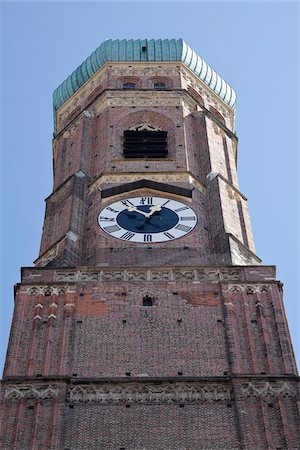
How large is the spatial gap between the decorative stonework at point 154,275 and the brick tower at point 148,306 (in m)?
0.04

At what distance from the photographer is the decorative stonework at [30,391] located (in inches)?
1002

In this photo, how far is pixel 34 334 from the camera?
27531 mm

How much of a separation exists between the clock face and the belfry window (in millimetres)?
3425

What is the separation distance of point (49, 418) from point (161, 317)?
4680mm

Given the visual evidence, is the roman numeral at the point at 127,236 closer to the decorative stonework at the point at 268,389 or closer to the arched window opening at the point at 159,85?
the decorative stonework at the point at 268,389

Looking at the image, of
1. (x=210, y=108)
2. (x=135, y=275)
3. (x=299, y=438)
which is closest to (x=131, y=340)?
(x=135, y=275)

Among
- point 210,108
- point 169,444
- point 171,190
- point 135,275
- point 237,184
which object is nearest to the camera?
point 169,444

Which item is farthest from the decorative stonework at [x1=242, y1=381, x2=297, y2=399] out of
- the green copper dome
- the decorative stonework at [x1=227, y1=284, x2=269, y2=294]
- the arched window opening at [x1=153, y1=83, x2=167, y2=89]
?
the green copper dome

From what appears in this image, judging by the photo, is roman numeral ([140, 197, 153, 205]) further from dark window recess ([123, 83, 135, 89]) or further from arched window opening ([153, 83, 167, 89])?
dark window recess ([123, 83, 135, 89])

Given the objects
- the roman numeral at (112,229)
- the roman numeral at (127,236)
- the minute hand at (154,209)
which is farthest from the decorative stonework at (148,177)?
the roman numeral at (127,236)

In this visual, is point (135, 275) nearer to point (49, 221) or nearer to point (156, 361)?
point (156, 361)

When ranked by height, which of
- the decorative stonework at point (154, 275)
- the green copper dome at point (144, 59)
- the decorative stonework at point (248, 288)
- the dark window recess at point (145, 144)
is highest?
the green copper dome at point (144, 59)

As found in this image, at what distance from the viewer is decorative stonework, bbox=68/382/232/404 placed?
25.5m

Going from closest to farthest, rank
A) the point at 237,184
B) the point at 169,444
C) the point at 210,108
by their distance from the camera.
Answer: the point at 169,444
the point at 237,184
the point at 210,108
